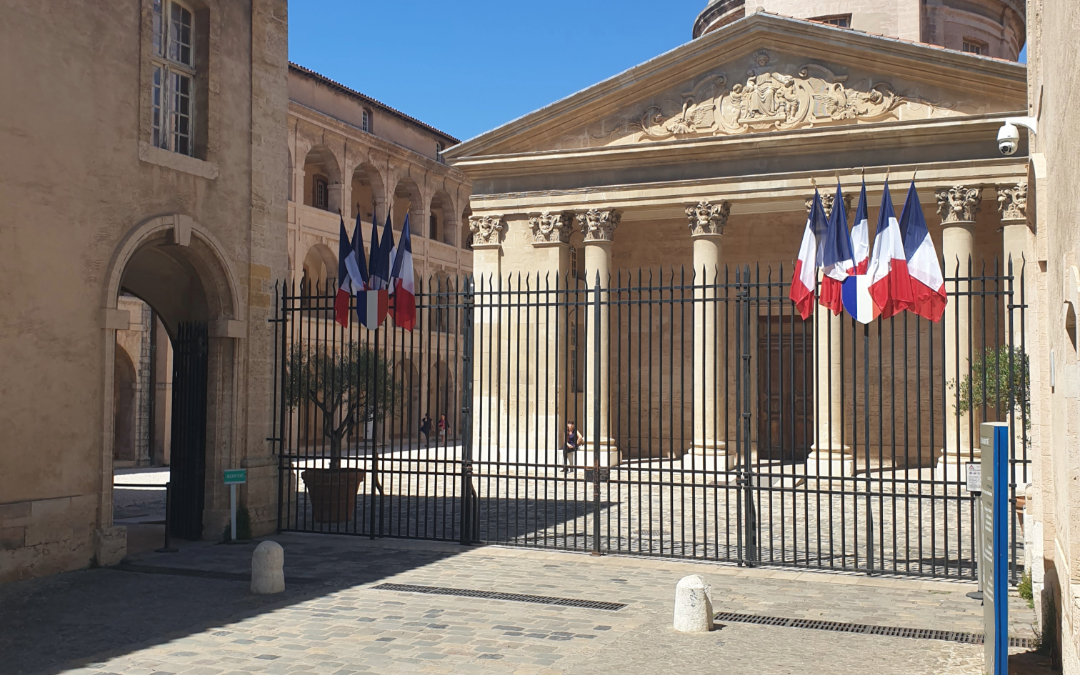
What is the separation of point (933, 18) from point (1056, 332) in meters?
28.5

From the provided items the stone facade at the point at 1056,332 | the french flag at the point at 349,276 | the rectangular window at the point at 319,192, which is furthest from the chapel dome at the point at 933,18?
the stone facade at the point at 1056,332

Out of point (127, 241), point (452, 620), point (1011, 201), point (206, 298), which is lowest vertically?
point (452, 620)

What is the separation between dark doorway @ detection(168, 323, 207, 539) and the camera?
1270 centimetres

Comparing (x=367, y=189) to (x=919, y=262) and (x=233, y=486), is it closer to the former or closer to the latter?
(x=233, y=486)

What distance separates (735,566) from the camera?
10883mm

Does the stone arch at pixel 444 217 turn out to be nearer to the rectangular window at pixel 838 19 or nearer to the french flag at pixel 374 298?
the rectangular window at pixel 838 19

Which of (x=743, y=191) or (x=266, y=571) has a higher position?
(x=743, y=191)

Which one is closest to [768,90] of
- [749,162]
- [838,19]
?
[749,162]

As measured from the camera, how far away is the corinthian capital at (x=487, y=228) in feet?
82.2

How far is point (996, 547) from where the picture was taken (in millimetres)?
5945

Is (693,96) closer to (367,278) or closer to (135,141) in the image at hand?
(367,278)

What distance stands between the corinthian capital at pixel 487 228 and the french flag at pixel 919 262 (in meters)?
15.3

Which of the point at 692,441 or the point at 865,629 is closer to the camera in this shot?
the point at 865,629

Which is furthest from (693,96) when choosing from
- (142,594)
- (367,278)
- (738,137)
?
(142,594)
